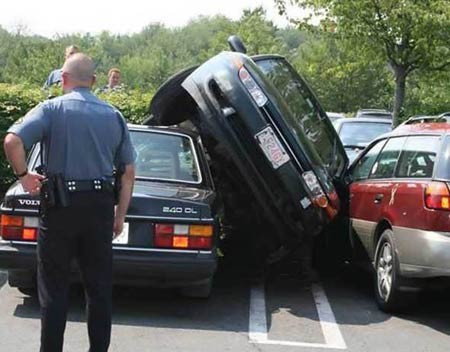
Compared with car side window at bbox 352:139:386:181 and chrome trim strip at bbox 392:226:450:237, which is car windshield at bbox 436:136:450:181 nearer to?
chrome trim strip at bbox 392:226:450:237

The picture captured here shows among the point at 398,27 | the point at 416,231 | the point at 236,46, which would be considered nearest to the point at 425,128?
the point at 416,231

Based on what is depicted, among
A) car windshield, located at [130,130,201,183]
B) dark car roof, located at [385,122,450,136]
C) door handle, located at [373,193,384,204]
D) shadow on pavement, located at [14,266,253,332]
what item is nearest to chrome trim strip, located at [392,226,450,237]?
door handle, located at [373,193,384,204]

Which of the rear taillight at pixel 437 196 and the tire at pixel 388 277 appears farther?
the tire at pixel 388 277

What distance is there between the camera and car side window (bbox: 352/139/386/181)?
7523 millimetres

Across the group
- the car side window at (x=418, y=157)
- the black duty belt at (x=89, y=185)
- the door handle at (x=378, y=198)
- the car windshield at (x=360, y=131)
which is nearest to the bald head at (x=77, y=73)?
the black duty belt at (x=89, y=185)

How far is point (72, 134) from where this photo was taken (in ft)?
13.7

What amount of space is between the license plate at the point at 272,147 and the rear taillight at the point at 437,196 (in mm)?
1130

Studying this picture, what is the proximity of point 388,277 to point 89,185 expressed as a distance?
3.13 meters

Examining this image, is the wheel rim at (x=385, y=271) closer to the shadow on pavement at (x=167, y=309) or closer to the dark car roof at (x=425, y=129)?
the dark car roof at (x=425, y=129)

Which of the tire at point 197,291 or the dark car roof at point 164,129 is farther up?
the dark car roof at point 164,129

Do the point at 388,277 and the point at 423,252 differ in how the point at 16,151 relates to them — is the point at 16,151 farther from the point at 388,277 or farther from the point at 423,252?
the point at 388,277

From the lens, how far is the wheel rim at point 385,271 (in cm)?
636

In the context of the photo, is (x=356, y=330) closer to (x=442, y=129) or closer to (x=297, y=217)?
(x=297, y=217)

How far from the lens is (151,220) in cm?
580
